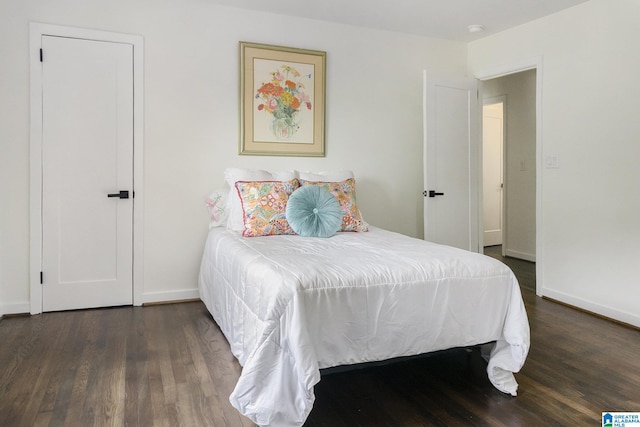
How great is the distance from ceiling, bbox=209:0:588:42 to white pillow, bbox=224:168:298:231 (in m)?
1.35

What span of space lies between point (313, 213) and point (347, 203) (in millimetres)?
402

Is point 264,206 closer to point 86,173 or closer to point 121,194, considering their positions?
point 121,194

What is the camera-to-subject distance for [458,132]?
434 centimetres

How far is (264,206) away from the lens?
3.18 metres

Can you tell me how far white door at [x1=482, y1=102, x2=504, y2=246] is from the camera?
647 cm

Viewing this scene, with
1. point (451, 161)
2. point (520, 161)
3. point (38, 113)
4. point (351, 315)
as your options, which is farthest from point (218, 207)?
point (520, 161)

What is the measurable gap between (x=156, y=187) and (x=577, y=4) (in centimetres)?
357

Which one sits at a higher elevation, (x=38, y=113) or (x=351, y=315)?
(x=38, y=113)

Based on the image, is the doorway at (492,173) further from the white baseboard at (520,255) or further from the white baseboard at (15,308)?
the white baseboard at (15,308)

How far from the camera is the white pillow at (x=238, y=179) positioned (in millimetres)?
3312

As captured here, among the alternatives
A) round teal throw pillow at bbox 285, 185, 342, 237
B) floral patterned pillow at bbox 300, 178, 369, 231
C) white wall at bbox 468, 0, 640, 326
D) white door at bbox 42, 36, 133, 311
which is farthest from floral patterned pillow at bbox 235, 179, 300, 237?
white wall at bbox 468, 0, 640, 326

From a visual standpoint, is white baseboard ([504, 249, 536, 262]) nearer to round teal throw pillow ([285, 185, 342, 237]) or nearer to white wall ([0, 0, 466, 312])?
white wall ([0, 0, 466, 312])

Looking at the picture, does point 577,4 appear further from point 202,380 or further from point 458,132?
point 202,380

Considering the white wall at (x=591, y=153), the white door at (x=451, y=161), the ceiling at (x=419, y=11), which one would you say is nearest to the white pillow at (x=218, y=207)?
the ceiling at (x=419, y=11)
